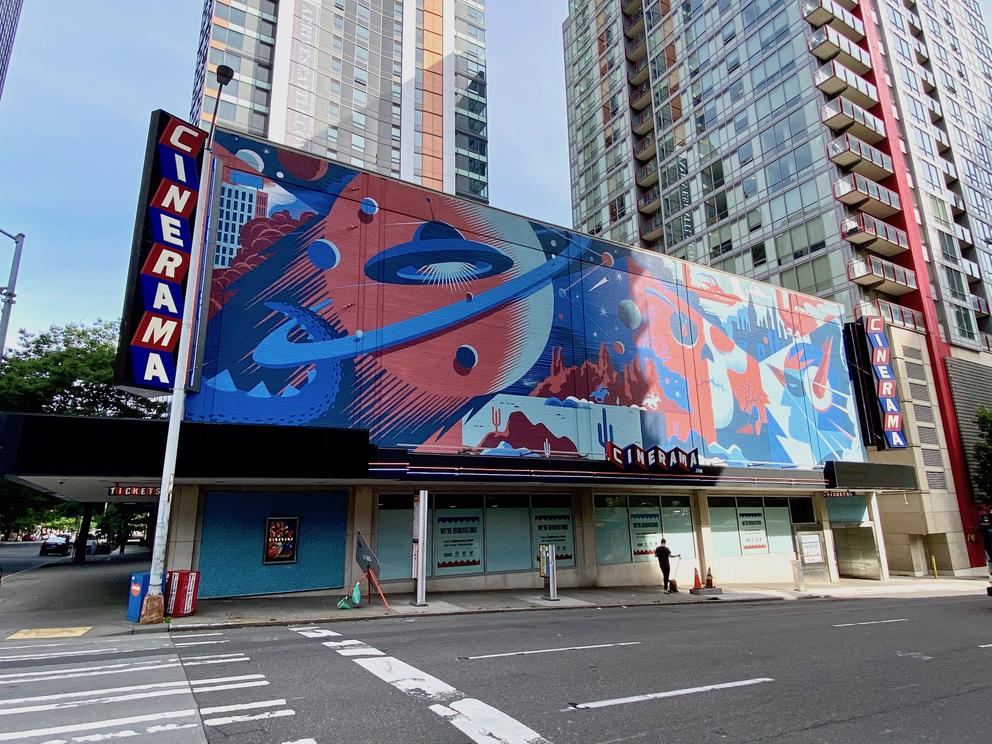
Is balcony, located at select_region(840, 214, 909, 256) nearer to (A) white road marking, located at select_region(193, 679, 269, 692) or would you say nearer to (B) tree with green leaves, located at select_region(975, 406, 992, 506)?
(B) tree with green leaves, located at select_region(975, 406, 992, 506)

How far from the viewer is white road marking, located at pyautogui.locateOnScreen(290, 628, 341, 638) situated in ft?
38.4

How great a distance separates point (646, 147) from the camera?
6097 centimetres

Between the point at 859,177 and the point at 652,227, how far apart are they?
20556 mm

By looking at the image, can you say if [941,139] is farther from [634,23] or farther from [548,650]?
[548,650]

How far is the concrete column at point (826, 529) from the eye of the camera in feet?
99.8

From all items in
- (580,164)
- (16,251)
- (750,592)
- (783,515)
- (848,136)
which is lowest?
(750,592)

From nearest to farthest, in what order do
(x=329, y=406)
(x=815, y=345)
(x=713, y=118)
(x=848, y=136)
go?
(x=329, y=406), (x=815, y=345), (x=848, y=136), (x=713, y=118)

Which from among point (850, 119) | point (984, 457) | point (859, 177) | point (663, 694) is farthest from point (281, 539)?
point (850, 119)

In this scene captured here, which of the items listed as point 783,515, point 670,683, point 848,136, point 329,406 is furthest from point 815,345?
point 670,683

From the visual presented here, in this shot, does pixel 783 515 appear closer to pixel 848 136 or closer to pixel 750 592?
pixel 750 592

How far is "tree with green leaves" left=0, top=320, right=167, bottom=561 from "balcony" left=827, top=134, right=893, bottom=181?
4919 centimetres

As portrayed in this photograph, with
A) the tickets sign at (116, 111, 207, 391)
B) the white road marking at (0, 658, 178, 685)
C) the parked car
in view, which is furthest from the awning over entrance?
the parked car

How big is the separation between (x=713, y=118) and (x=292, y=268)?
47.1 m

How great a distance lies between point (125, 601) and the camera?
17.2 m
